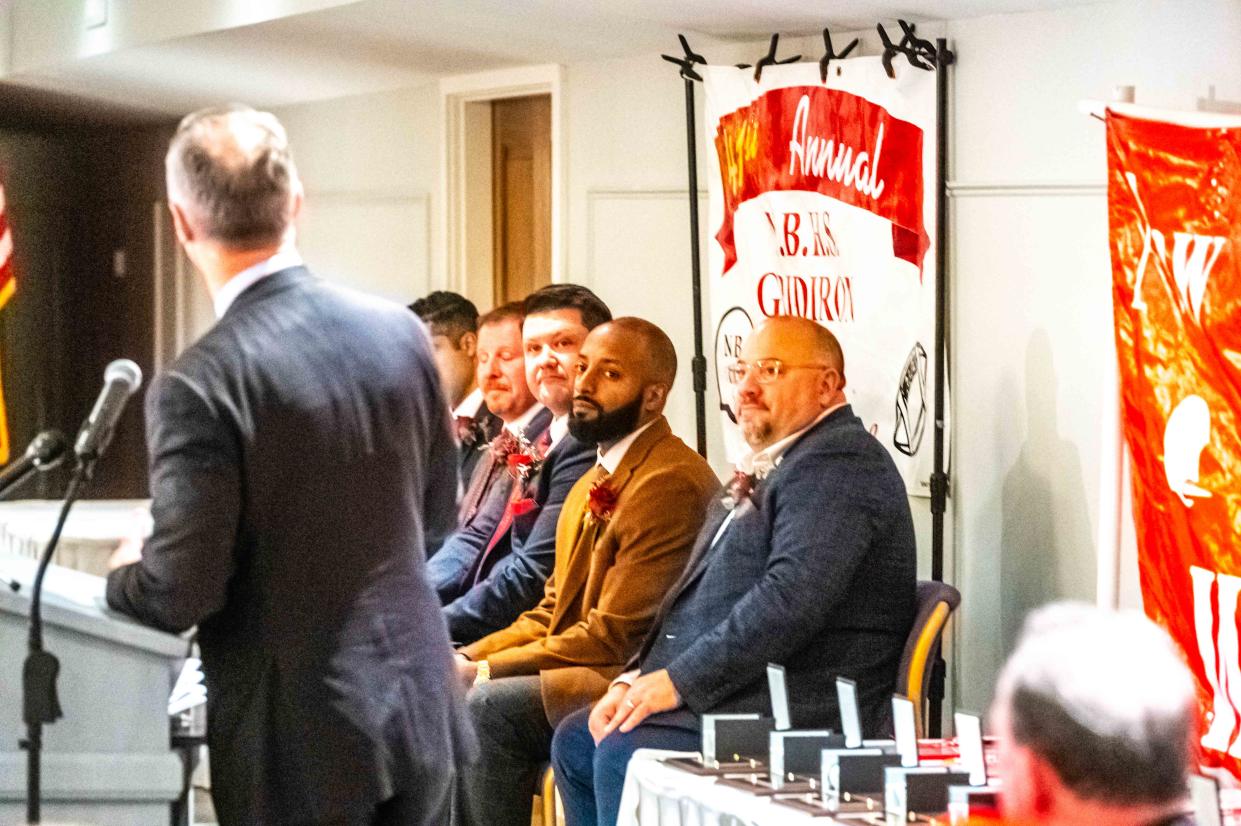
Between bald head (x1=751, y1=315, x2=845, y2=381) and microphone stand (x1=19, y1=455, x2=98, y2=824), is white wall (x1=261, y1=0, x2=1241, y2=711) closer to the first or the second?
bald head (x1=751, y1=315, x2=845, y2=381)

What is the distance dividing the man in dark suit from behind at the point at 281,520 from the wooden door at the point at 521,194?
4034mm

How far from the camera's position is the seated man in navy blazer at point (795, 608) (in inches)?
135

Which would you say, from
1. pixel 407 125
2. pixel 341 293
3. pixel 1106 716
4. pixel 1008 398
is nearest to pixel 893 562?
pixel 1008 398

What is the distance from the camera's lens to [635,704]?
352cm

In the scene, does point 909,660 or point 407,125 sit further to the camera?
point 407,125

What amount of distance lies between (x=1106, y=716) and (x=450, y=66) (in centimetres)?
503

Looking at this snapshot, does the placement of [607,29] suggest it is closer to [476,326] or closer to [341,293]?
[476,326]

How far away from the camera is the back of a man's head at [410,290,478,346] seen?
5473mm

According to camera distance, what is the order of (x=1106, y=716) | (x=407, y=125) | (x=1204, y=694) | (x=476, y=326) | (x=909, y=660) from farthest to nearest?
(x=407, y=125) → (x=476, y=326) → (x=909, y=660) → (x=1204, y=694) → (x=1106, y=716)

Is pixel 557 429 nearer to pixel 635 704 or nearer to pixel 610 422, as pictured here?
pixel 610 422

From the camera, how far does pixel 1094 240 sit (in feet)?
13.1

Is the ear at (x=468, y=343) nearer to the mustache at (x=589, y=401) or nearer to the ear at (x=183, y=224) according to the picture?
the mustache at (x=589, y=401)

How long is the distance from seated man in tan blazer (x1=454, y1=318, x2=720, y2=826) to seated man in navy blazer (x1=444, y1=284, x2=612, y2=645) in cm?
18

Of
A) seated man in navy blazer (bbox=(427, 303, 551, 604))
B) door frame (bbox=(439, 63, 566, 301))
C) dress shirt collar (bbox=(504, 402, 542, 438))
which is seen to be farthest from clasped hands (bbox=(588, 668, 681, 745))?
door frame (bbox=(439, 63, 566, 301))
